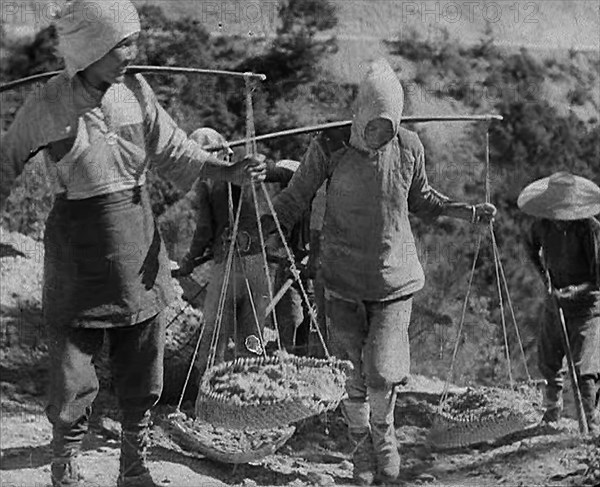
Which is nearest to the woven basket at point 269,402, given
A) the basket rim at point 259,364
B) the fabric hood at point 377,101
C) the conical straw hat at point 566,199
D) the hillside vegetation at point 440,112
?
the basket rim at point 259,364

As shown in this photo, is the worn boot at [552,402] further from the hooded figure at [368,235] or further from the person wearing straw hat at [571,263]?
the hooded figure at [368,235]

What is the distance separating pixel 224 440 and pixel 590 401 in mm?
1804

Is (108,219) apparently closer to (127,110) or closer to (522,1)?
(127,110)

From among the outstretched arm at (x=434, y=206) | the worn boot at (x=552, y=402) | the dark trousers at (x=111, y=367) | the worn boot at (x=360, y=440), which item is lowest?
the worn boot at (x=552, y=402)

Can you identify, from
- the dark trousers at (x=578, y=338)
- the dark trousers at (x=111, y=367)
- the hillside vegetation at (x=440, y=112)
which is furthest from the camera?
the hillside vegetation at (x=440, y=112)

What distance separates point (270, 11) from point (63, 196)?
283 centimetres

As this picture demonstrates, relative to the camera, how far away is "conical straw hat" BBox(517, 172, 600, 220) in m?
6.50

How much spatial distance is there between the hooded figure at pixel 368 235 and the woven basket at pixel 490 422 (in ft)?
0.81

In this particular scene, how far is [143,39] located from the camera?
7562mm

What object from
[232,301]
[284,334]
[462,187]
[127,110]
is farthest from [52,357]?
[462,187]

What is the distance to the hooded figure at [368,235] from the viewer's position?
5680 mm

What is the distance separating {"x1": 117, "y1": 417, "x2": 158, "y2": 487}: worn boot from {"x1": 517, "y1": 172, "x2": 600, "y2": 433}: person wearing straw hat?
2146 millimetres

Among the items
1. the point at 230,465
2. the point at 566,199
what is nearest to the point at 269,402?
the point at 230,465

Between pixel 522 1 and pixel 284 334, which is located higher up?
pixel 522 1
